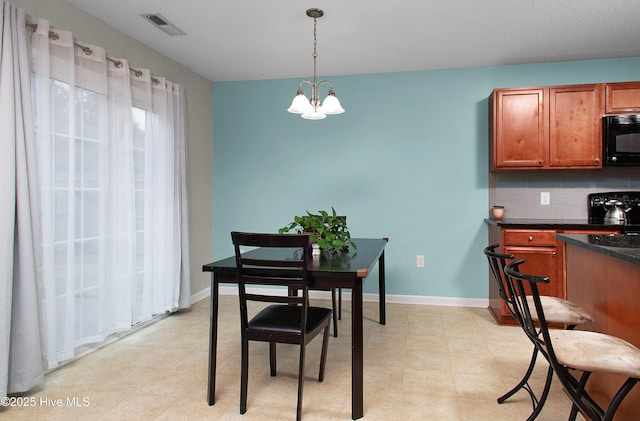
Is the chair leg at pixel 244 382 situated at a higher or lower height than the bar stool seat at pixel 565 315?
lower

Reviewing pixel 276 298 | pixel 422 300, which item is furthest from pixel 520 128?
pixel 276 298

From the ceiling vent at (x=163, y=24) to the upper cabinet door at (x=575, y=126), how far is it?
3.18 metres

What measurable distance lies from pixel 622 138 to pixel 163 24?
3814mm

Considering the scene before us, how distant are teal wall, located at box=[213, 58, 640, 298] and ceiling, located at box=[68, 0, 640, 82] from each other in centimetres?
25

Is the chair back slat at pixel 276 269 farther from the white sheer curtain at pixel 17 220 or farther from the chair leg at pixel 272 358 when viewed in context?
the white sheer curtain at pixel 17 220

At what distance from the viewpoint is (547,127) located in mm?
3656

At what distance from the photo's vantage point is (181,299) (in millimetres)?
3871

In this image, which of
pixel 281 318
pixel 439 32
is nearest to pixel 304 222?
pixel 281 318

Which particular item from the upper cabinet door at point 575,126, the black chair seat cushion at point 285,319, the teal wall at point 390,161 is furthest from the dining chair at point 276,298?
the upper cabinet door at point 575,126

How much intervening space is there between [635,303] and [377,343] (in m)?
1.79

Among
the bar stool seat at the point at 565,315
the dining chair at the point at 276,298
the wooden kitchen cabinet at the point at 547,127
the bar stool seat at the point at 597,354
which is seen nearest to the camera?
the bar stool seat at the point at 597,354

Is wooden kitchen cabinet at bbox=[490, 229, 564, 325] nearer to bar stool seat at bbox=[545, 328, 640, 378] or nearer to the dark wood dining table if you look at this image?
the dark wood dining table

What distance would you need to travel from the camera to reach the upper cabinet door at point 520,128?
12.0ft

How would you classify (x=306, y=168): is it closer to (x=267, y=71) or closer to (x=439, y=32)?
(x=267, y=71)
